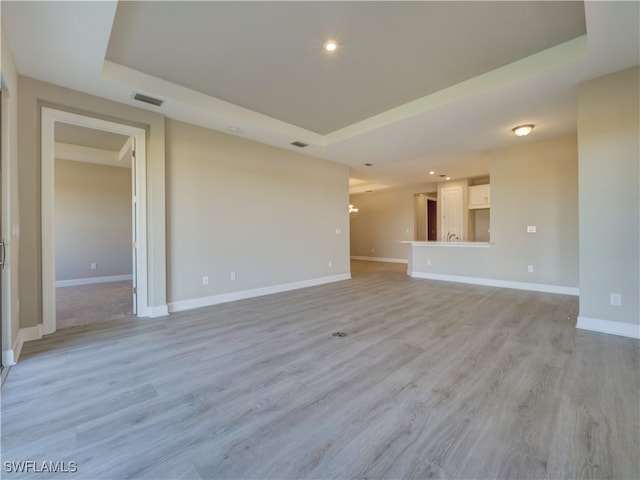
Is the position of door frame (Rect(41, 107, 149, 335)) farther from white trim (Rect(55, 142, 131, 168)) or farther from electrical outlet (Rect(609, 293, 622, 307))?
electrical outlet (Rect(609, 293, 622, 307))

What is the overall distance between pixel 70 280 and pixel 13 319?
4663 millimetres

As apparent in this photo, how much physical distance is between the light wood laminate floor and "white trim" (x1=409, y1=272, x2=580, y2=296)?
2119 mm

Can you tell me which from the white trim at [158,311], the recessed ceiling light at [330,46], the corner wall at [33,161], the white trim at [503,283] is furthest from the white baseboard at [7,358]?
the white trim at [503,283]

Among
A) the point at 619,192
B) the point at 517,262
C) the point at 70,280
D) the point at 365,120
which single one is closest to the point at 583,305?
the point at 619,192

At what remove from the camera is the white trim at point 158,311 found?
3.75m

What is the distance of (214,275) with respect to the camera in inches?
175

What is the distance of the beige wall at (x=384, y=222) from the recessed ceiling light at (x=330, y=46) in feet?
24.7

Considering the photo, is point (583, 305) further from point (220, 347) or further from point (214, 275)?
point (214, 275)

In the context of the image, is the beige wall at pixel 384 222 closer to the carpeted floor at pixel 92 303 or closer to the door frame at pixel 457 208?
the door frame at pixel 457 208

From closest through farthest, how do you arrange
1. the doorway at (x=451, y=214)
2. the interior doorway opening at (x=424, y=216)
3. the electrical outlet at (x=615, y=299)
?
1. the electrical outlet at (x=615, y=299)
2. the doorway at (x=451, y=214)
3. the interior doorway opening at (x=424, y=216)

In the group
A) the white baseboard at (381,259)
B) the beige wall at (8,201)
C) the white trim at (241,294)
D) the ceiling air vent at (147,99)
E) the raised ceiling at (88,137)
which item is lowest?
the white trim at (241,294)

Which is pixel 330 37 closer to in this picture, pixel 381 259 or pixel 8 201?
pixel 8 201

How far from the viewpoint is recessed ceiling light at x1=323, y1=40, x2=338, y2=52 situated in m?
2.65

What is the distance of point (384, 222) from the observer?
34.7 feet
